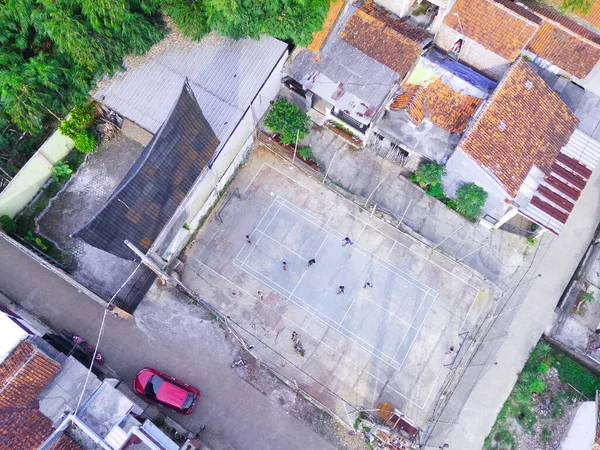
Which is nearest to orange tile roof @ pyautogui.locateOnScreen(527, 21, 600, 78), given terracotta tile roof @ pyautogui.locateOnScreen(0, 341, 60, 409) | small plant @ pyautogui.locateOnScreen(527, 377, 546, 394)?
small plant @ pyautogui.locateOnScreen(527, 377, 546, 394)

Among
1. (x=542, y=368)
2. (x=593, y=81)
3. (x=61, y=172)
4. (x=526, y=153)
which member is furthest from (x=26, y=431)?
(x=593, y=81)

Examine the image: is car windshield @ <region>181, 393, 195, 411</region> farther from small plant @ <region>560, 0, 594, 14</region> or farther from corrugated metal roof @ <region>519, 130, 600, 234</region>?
small plant @ <region>560, 0, 594, 14</region>

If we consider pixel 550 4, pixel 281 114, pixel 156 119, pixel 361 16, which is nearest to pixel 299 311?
pixel 281 114

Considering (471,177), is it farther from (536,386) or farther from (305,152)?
(536,386)

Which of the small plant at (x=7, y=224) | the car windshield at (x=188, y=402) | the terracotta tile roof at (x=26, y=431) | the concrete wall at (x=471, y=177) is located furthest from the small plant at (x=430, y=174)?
the small plant at (x=7, y=224)

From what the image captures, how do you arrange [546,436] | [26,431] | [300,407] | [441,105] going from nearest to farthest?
[26,431]
[300,407]
[546,436]
[441,105]

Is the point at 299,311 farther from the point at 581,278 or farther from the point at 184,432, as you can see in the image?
the point at 581,278

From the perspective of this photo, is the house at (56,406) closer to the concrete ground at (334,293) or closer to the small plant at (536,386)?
the concrete ground at (334,293)
